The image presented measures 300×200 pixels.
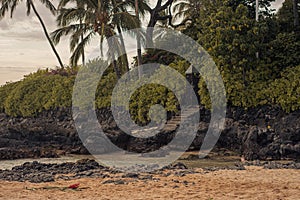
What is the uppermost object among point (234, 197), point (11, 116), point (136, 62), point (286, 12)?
point (286, 12)

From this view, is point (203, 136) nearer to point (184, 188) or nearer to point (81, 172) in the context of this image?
point (81, 172)

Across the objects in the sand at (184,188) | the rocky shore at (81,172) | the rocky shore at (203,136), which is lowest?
the sand at (184,188)

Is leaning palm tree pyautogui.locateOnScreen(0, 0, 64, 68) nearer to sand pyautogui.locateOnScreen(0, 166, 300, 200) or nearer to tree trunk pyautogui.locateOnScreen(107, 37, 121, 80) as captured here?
tree trunk pyautogui.locateOnScreen(107, 37, 121, 80)

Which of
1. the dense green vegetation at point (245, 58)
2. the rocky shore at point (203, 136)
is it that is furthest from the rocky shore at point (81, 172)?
the dense green vegetation at point (245, 58)

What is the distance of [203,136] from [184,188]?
10.8m

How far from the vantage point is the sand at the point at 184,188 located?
33.7 ft

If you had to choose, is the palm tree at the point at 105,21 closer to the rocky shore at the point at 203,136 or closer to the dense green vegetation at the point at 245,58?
the dense green vegetation at the point at 245,58

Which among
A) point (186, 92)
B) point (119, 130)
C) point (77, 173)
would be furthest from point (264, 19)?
point (77, 173)

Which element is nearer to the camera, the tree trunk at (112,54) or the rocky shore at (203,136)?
the rocky shore at (203,136)

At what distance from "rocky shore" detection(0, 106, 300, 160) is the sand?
15.9 feet

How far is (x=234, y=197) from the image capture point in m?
9.99

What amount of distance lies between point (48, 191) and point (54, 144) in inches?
539

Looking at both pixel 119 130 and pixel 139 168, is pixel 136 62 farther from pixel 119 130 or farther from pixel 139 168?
pixel 139 168

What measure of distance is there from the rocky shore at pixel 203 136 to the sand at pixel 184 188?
15.9 ft
